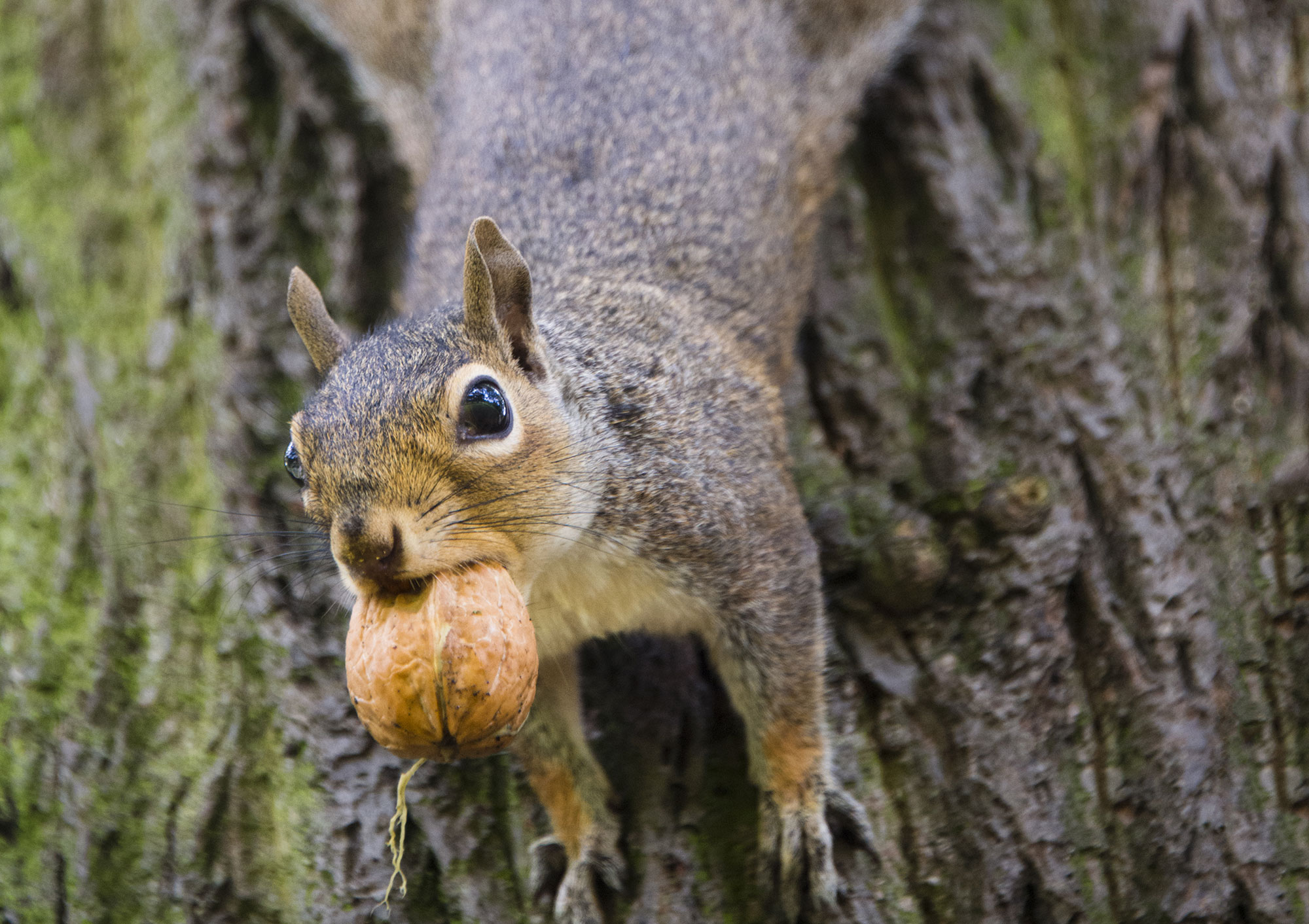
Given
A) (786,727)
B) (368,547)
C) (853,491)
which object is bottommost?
(786,727)

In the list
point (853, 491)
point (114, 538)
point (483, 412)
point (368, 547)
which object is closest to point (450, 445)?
point (483, 412)

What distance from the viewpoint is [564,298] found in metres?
2.78

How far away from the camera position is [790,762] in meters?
2.64

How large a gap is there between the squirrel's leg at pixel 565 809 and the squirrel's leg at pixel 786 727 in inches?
15.0

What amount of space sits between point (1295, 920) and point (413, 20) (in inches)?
157

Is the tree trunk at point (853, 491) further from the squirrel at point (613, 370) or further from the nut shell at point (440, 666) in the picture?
the nut shell at point (440, 666)

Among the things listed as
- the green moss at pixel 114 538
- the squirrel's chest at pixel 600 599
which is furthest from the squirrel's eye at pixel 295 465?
the green moss at pixel 114 538

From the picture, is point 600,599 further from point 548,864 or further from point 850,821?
point 850,821

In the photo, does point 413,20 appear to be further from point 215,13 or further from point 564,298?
point 564,298

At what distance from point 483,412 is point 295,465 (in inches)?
17.4

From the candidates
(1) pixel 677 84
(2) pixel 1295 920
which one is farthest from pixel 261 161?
(2) pixel 1295 920

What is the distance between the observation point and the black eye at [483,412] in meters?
2.09

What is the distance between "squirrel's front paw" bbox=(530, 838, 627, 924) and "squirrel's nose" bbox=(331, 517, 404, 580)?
3.42 feet

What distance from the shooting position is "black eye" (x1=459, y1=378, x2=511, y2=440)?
2088 millimetres
